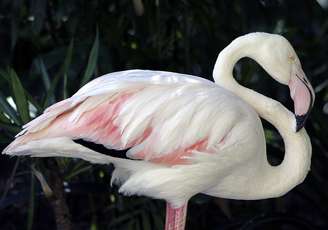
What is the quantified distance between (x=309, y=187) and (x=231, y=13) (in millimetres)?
730

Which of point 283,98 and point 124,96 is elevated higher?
point 124,96

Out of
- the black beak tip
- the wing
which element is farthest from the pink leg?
the black beak tip

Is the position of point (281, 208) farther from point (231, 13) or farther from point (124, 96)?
point (124, 96)

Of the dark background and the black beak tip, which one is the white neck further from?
the dark background

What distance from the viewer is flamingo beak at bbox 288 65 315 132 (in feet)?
7.86

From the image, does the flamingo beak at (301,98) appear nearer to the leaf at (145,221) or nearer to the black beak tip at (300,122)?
the black beak tip at (300,122)

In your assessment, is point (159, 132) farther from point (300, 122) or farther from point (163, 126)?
point (300, 122)

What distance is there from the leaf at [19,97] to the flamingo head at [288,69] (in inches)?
26.6

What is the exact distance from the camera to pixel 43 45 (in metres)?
3.63

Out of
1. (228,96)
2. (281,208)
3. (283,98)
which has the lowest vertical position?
(281,208)

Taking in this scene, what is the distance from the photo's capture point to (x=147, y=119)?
7.47 feet

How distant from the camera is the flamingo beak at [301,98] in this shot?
7.86ft

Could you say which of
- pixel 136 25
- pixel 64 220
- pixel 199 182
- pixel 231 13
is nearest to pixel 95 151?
pixel 199 182

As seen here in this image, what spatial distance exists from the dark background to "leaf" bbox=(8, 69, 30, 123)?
42 cm
